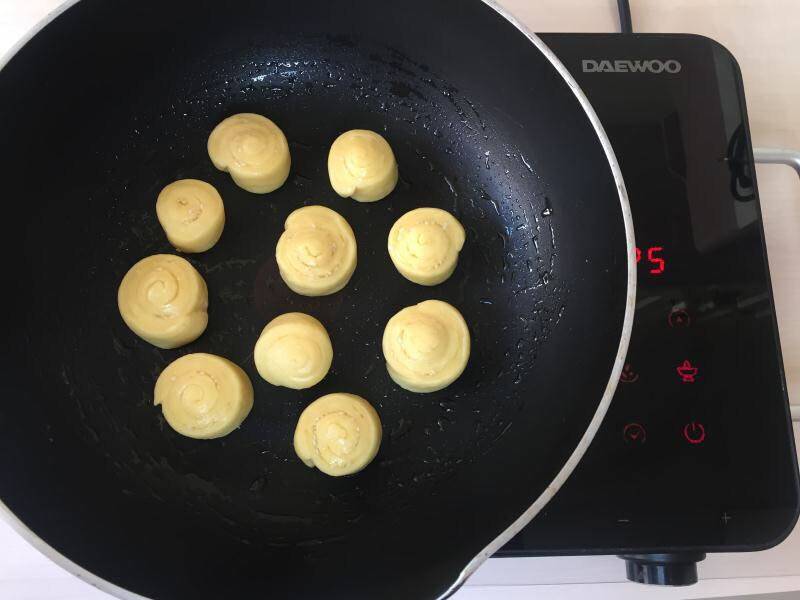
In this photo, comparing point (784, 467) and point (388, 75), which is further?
point (388, 75)

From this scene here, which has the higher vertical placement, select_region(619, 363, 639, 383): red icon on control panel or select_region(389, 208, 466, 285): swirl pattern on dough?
select_region(389, 208, 466, 285): swirl pattern on dough

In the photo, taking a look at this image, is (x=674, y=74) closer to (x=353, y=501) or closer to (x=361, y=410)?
(x=361, y=410)

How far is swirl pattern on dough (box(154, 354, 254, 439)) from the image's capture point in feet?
3.41

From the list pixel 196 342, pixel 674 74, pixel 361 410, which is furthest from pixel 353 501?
pixel 674 74

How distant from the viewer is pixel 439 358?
1.06 metres

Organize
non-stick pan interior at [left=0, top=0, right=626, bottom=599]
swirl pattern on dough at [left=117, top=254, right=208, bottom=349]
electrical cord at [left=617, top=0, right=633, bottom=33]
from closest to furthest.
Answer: non-stick pan interior at [left=0, top=0, right=626, bottom=599] < swirl pattern on dough at [left=117, top=254, right=208, bottom=349] < electrical cord at [left=617, top=0, right=633, bottom=33]

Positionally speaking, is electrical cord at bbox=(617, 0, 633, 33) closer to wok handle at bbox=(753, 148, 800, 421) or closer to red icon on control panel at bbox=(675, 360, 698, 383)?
wok handle at bbox=(753, 148, 800, 421)

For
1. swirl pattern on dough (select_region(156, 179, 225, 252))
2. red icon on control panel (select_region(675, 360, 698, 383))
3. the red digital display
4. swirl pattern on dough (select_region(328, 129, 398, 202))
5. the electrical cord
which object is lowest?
red icon on control panel (select_region(675, 360, 698, 383))

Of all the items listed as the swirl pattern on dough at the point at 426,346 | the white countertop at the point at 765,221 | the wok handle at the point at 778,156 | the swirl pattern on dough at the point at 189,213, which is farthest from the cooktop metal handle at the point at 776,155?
the swirl pattern on dough at the point at 189,213

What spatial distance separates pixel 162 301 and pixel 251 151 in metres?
0.32

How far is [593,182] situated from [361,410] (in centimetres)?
56

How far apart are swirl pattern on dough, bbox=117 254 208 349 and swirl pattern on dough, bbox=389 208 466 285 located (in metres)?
0.38

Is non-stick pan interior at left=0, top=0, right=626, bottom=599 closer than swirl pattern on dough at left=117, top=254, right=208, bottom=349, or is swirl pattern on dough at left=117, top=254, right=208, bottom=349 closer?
non-stick pan interior at left=0, top=0, right=626, bottom=599

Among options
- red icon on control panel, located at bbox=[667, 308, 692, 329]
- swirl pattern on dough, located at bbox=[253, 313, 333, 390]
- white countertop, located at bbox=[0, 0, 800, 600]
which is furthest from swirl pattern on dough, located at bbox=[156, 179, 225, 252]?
red icon on control panel, located at bbox=[667, 308, 692, 329]
